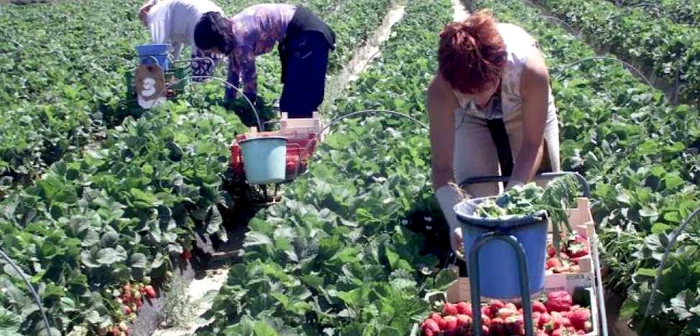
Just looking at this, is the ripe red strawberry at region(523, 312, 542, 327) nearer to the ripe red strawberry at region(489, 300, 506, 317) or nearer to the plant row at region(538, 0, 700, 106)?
the ripe red strawberry at region(489, 300, 506, 317)

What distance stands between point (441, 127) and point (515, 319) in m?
1.05

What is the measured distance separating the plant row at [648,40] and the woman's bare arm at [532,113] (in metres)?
6.34

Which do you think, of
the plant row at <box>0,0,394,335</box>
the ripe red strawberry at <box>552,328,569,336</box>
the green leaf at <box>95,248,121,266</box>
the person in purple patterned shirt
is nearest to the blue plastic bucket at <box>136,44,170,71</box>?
the person in purple patterned shirt

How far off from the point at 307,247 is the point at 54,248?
1195mm

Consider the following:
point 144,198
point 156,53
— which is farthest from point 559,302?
point 156,53

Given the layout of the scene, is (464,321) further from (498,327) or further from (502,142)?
(502,142)

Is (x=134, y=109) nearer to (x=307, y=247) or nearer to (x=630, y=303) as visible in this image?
(x=307, y=247)

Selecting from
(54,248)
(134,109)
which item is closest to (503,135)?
(54,248)

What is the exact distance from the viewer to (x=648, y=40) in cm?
1250

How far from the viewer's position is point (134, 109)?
9812mm

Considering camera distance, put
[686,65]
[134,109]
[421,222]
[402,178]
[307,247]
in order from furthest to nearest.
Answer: [686,65] < [134,109] < [402,178] < [421,222] < [307,247]

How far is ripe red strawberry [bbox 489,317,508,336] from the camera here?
3.55 metres

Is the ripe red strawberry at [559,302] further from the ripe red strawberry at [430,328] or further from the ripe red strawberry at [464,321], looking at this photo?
the ripe red strawberry at [430,328]

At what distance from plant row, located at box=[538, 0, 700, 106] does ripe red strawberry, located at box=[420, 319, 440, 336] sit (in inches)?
279
